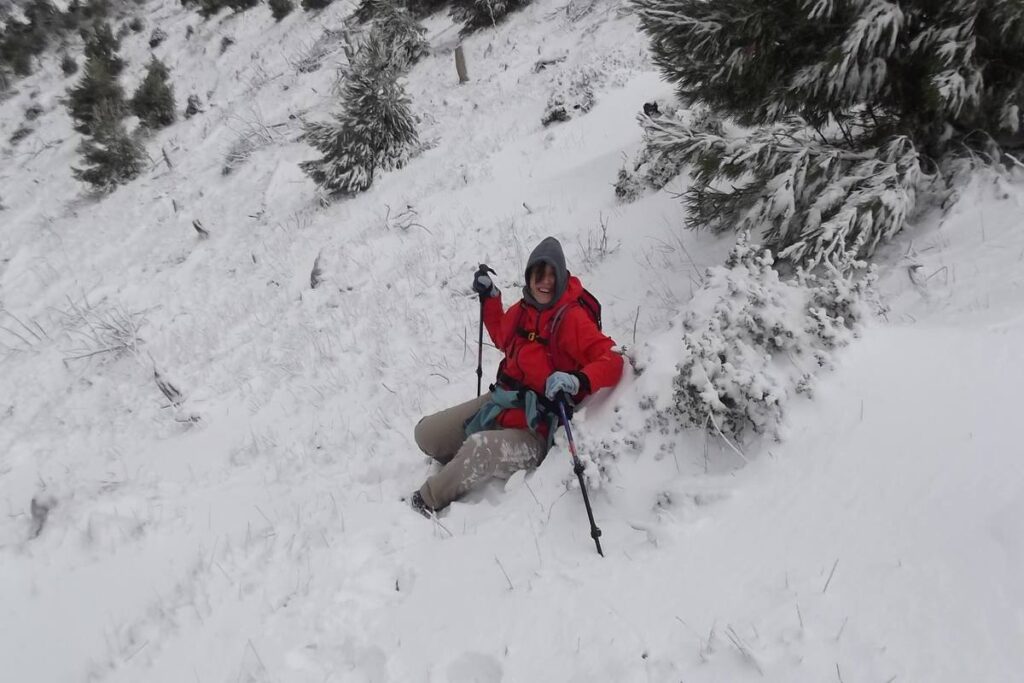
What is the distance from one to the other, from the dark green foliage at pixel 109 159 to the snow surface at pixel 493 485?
7075 mm

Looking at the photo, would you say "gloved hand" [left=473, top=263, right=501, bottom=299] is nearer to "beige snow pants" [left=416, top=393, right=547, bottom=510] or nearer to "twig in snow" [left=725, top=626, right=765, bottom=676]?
"beige snow pants" [left=416, top=393, right=547, bottom=510]

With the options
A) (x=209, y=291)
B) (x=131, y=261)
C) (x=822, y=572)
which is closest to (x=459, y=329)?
(x=822, y=572)

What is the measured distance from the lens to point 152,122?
1733cm

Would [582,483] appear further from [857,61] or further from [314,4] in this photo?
[314,4]

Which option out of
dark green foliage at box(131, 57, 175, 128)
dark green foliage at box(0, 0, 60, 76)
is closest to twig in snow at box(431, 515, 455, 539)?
dark green foliage at box(131, 57, 175, 128)

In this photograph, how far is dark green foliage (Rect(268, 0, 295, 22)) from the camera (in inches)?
760

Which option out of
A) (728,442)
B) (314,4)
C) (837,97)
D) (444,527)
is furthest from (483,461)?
(314,4)

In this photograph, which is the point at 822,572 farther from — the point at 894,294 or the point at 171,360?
the point at 171,360

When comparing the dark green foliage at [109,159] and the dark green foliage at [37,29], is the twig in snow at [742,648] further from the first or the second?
the dark green foliage at [37,29]

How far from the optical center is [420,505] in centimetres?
366

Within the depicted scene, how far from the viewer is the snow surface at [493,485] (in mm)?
1988

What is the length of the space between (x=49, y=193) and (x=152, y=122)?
3.51 meters

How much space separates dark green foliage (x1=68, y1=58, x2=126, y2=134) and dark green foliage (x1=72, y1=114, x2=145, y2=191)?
1508 mm

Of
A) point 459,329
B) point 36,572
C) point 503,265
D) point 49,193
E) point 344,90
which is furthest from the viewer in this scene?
point 49,193
